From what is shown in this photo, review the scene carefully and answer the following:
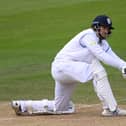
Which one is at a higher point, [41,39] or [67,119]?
[67,119]

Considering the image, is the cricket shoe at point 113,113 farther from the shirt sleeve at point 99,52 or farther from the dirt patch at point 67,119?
the shirt sleeve at point 99,52

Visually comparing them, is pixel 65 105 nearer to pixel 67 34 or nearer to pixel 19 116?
pixel 19 116

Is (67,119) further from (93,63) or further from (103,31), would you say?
(103,31)

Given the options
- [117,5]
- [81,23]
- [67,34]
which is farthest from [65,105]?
[117,5]

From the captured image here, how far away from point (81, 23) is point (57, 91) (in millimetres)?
20486

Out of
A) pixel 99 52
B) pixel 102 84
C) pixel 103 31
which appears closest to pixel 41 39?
pixel 103 31

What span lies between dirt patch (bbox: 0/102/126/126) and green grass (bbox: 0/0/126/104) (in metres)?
2.56

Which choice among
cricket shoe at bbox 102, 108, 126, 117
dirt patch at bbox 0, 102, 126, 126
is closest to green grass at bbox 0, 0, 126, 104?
dirt patch at bbox 0, 102, 126, 126

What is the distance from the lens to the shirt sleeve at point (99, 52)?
37.1 feet

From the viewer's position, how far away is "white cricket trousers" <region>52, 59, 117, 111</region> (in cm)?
1130

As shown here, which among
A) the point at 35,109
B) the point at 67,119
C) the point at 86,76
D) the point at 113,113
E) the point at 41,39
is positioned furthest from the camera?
the point at 41,39

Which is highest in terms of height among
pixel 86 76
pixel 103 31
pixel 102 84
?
pixel 103 31

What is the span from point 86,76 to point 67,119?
0.73 metres

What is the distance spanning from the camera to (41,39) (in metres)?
29.0
